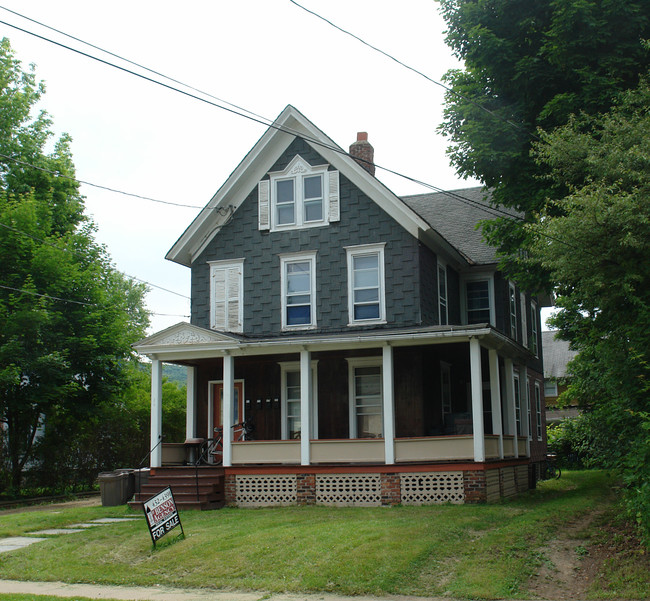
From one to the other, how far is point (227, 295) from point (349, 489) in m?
6.86

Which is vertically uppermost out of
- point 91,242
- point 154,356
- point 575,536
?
point 91,242

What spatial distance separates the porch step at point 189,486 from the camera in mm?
17625

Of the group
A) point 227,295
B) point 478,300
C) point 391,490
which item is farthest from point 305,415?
point 478,300

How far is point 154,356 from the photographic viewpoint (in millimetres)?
19578

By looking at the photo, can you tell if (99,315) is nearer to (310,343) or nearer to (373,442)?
(310,343)

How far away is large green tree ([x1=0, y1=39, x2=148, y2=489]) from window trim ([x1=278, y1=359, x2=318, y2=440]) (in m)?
7.79

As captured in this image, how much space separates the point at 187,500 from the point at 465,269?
11.2 meters

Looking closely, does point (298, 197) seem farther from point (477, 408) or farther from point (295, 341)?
point (477, 408)

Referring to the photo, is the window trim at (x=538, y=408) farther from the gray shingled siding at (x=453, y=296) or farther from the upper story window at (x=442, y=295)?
the upper story window at (x=442, y=295)

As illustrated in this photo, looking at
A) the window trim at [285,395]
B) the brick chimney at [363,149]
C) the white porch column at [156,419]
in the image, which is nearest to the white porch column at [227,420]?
the white porch column at [156,419]

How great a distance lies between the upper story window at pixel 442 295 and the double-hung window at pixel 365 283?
7.64ft

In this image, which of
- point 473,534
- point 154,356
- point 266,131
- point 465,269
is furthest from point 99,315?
point 473,534

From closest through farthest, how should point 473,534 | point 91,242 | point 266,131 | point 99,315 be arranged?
point 473,534
point 266,131
point 99,315
point 91,242

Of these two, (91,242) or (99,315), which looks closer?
(99,315)
